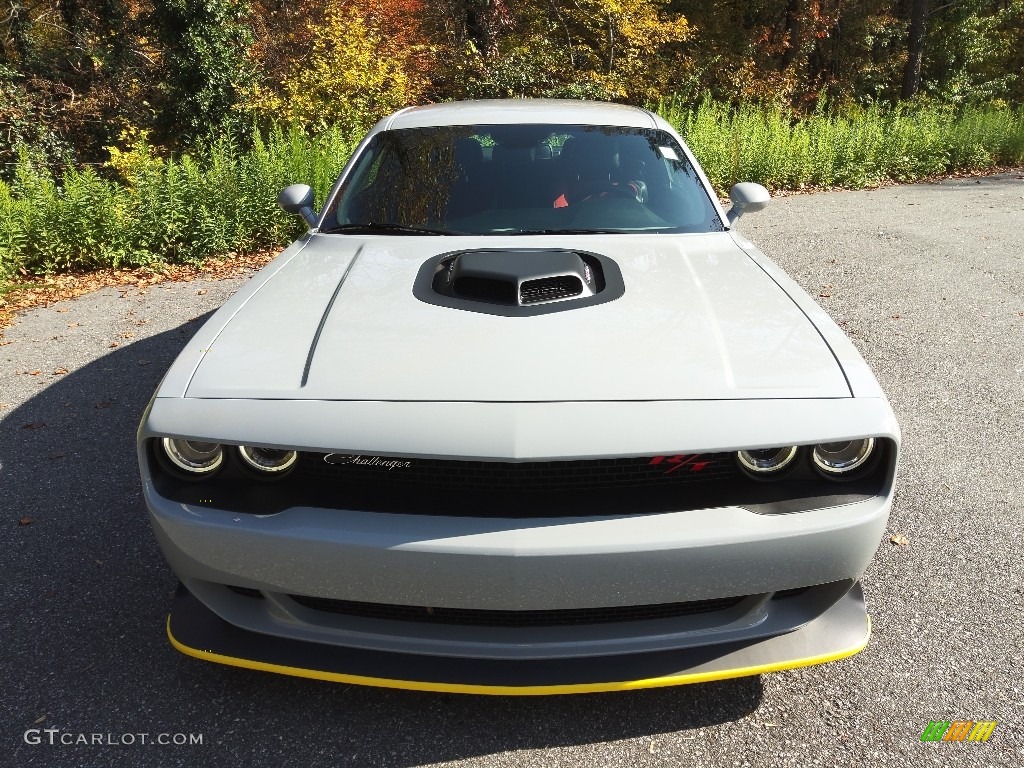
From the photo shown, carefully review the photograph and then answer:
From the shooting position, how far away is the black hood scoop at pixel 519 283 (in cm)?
221

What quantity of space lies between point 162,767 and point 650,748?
130 cm

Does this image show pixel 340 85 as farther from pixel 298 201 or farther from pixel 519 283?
pixel 519 283

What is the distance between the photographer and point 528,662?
1822 mm

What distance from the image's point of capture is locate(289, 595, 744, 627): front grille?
1810 millimetres

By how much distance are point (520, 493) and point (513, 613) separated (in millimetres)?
313

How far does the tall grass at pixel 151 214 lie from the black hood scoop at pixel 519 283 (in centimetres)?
580

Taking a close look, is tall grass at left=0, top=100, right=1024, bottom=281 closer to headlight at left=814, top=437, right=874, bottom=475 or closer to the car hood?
the car hood

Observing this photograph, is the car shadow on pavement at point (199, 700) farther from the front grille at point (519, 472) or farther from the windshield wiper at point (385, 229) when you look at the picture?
the windshield wiper at point (385, 229)

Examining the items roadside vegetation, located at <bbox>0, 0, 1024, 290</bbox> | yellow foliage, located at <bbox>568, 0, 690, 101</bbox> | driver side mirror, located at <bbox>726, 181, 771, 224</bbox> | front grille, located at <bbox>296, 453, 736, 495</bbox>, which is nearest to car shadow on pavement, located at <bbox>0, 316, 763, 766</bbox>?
front grille, located at <bbox>296, 453, 736, 495</bbox>

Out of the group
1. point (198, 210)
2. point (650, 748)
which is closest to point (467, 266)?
point (650, 748)

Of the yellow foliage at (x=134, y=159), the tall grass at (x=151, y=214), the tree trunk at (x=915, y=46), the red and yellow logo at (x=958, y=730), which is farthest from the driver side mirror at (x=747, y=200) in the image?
the tree trunk at (x=915, y=46)

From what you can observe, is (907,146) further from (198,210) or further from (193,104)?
(193,104)

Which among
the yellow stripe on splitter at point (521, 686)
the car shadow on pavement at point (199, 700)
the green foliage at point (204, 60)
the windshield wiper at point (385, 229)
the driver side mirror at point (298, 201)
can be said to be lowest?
Answer: the car shadow on pavement at point (199, 700)

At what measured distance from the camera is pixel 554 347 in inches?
76.4
